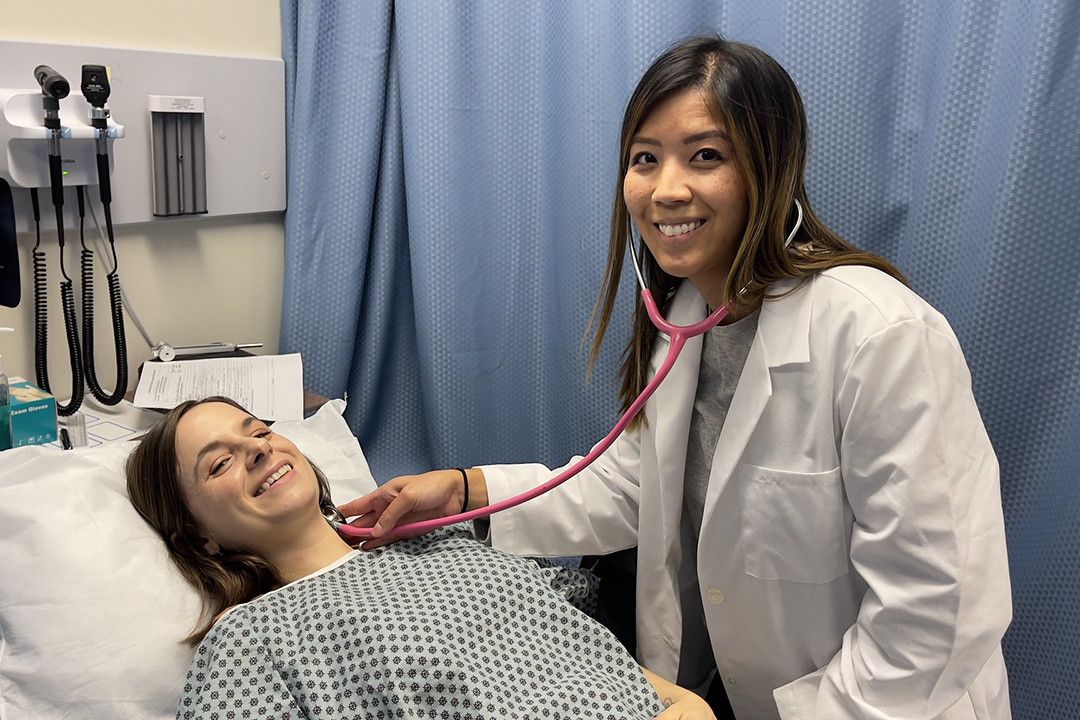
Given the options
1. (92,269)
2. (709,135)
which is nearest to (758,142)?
(709,135)

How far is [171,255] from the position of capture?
5.51 feet

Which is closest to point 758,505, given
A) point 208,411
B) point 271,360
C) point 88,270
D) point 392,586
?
point 392,586

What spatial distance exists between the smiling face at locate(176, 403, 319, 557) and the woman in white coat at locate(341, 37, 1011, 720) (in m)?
0.14

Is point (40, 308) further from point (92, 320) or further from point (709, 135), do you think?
point (709, 135)

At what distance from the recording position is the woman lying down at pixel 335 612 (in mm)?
1013

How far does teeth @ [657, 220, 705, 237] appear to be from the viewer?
106 cm

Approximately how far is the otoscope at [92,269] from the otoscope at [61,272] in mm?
20

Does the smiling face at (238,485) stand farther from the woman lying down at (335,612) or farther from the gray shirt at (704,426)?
the gray shirt at (704,426)

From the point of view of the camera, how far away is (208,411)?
1.25 meters

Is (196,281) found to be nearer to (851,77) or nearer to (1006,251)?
(851,77)

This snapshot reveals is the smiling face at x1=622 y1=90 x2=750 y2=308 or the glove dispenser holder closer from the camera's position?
the smiling face at x1=622 y1=90 x2=750 y2=308

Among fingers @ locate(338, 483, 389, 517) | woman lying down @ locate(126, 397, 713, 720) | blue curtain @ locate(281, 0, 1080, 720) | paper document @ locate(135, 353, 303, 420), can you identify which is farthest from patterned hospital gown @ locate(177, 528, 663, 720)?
blue curtain @ locate(281, 0, 1080, 720)

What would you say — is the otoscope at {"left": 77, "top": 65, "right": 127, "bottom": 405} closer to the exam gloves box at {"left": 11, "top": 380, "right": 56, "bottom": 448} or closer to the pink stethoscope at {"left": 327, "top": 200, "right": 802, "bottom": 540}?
the exam gloves box at {"left": 11, "top": 380, "right": 56, "bottom": 448}

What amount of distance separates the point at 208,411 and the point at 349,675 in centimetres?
44
